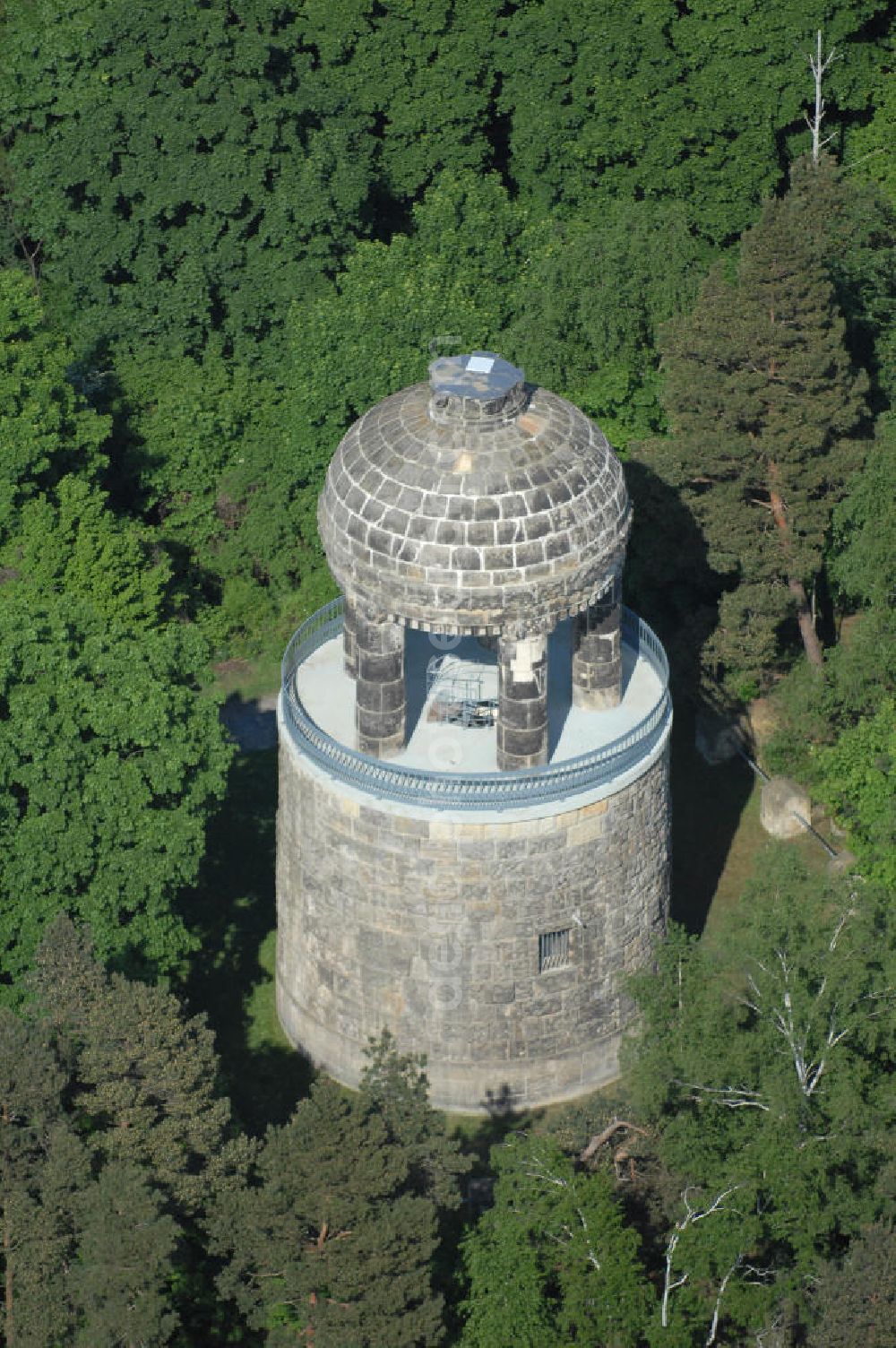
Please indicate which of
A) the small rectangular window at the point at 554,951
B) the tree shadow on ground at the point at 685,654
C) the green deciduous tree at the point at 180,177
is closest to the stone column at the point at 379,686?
the small rectangular window at the point at 554,951

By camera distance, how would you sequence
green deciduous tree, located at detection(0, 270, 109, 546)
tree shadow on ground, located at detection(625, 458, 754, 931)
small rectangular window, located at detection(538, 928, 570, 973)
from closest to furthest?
small rectangular window, located at detection(538, 928, 570, 973) < tree shadow on ground, located at detection(625, 458, 754, 931) < green deciduous tree, located at detection(0, 270, 109, 546)

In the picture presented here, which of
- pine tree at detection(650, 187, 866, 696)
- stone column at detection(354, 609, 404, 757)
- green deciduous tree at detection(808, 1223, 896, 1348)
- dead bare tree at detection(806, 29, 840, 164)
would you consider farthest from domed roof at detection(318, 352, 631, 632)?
dead bare tree at detection(806, 29, 840, 164)

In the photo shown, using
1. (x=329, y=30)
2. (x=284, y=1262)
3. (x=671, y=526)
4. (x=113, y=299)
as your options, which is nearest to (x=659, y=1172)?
(x=284, y=1262)

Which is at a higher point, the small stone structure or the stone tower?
the stone tower

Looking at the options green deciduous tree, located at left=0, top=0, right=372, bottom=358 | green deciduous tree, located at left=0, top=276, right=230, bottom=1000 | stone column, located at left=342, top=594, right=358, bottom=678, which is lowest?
green deciduous tree, located at left=0, top=276, right=230, bottom=1000

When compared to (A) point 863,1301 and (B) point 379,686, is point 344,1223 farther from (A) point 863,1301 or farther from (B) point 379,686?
(B) point 379,686

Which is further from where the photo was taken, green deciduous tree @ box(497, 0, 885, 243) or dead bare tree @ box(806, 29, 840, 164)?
green deciduous tree @ box(497, 0, 885, 243)

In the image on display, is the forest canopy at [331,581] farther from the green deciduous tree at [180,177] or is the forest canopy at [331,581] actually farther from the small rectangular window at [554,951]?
the small rectangular window at [554,951]

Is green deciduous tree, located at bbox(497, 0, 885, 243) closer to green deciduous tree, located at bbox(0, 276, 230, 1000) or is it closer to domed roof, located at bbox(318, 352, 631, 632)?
green deciduous tree, located at bbox(0, 276, 230, 1000)
